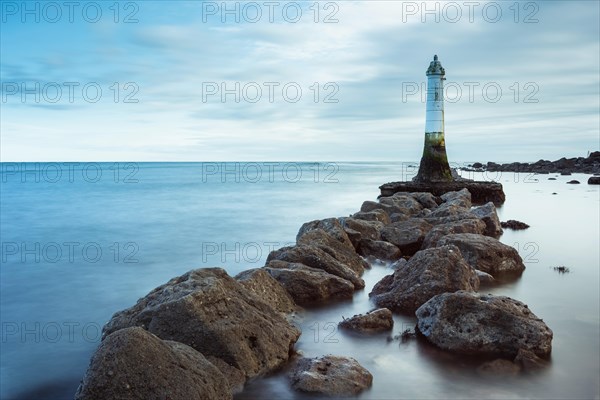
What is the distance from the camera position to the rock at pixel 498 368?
4820 mm

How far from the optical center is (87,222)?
843 inches

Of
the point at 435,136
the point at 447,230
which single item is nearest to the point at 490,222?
the point at 447,230

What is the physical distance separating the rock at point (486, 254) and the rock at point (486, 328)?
3.12 metres

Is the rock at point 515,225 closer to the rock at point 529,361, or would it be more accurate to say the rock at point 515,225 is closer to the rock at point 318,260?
the rock at point 318,260

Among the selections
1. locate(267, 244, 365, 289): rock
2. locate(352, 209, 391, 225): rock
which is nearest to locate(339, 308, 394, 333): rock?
locate(267, 244, 365, 289): rock

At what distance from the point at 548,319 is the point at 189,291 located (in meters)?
4.32

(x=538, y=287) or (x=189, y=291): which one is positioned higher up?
(x=189, y=291)

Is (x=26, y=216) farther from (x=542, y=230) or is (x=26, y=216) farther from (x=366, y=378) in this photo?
(x=366, y=378)

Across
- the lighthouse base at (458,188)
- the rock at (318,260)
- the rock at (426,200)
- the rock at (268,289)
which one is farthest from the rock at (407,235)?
the lighthouse base at (458,188)

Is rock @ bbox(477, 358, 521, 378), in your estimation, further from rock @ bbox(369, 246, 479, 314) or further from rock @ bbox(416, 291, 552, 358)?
rock @ bbox(369, 246, 479, 314)

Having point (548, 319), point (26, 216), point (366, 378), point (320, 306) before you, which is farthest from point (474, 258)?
point (26, 216)

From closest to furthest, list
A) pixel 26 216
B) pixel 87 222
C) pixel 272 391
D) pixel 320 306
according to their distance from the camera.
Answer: pixel 272 391, pixel 320 306, pixel 87 222, pixel 26 216

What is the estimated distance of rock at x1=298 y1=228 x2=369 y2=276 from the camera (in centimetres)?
843

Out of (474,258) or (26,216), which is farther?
(26,216)
